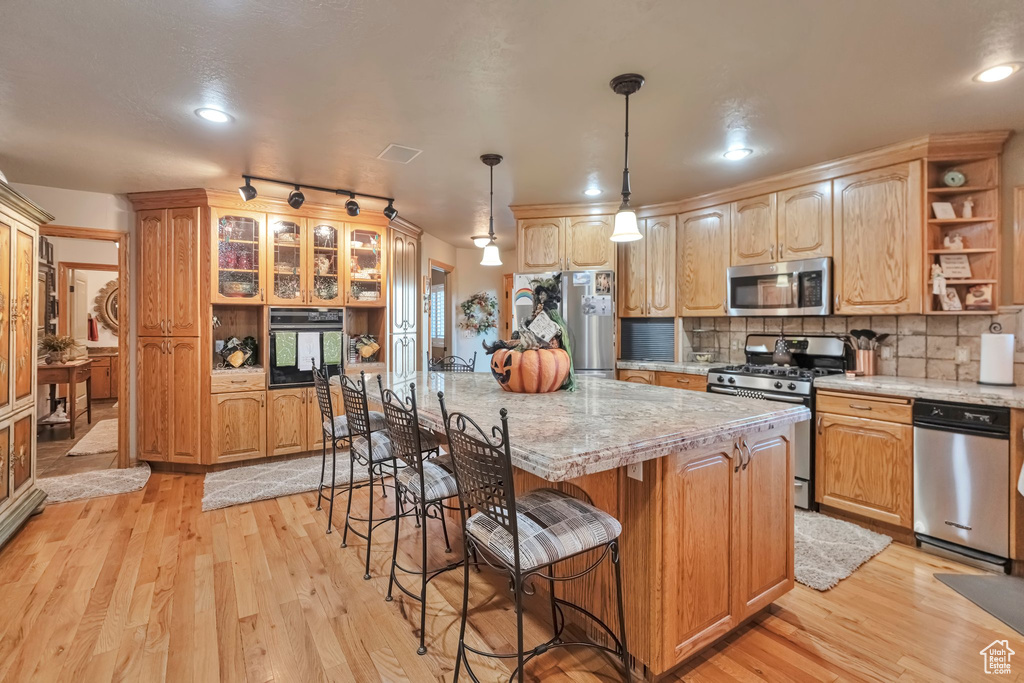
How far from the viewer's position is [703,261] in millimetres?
4105

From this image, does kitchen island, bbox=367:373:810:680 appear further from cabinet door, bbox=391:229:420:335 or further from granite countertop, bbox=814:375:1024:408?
cabinet door, bbox=391:229:420:335

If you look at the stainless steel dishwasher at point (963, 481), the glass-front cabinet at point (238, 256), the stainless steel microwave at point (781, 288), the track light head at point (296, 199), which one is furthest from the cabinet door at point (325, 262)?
the stainless steel dishwasher at point (963, 481)

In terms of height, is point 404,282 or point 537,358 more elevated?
point 404,282

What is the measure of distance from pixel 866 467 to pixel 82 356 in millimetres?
8820

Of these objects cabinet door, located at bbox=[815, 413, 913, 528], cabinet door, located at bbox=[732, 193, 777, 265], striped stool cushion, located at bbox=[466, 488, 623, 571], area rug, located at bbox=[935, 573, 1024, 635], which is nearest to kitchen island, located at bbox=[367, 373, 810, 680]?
striped stool cushion, located at bbox=[466, 488, 623, 571]

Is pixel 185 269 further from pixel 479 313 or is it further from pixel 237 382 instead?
pixel 479 313

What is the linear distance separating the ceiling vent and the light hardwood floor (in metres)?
2.37

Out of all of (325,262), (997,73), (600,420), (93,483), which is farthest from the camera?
(325,262)

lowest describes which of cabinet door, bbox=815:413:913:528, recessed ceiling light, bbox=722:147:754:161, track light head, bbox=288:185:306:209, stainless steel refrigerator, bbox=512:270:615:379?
cabinet door, bbox=815:413:913:528

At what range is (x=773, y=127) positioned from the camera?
106 inches

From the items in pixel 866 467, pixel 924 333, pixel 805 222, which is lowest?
pixel 866 467

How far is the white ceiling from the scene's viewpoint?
5.70ft

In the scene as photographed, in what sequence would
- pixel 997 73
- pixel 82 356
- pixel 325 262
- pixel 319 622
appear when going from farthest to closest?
→ pixel 82 356 < pixel 325 262 < pixel 997 73 < pixel 319 622

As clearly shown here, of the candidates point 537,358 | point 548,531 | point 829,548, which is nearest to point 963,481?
point 829,548
